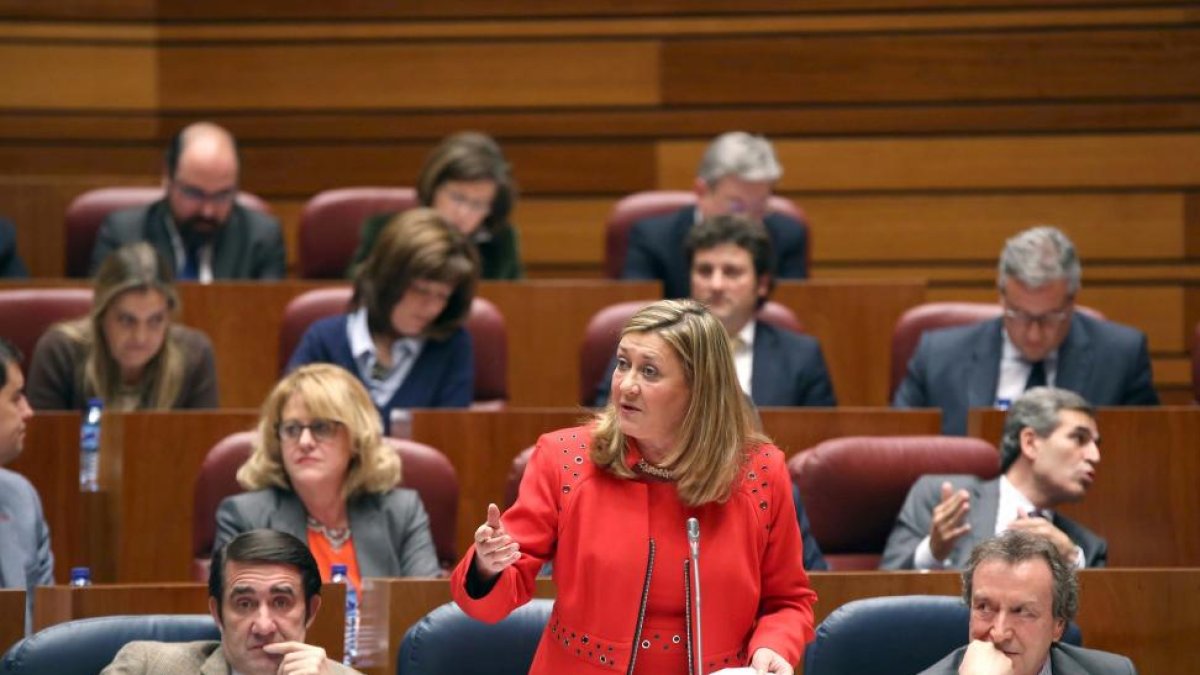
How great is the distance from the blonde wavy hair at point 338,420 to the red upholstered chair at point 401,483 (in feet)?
0.34

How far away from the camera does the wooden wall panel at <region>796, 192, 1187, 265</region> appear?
188 inches

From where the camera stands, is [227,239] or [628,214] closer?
[227,239]

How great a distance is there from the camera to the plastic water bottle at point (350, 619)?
8.23 ft

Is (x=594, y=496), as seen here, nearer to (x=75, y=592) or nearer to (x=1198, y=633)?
(x=75, y=592)

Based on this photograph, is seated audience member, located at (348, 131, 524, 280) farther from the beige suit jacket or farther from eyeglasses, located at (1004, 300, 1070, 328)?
the beige suit jacket

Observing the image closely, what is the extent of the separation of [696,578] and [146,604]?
0.83m

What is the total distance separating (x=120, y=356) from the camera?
133 inches

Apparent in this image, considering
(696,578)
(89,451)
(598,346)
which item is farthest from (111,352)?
(696,578)

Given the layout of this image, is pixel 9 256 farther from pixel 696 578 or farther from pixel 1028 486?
pixel 696 578

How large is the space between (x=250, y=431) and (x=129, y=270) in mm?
453

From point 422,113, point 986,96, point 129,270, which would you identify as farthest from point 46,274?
point 986,96

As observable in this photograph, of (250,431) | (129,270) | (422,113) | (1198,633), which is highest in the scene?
(422,113)

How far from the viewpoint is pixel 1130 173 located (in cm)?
479

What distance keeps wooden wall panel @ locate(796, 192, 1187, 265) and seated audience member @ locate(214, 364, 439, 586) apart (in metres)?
2.26
